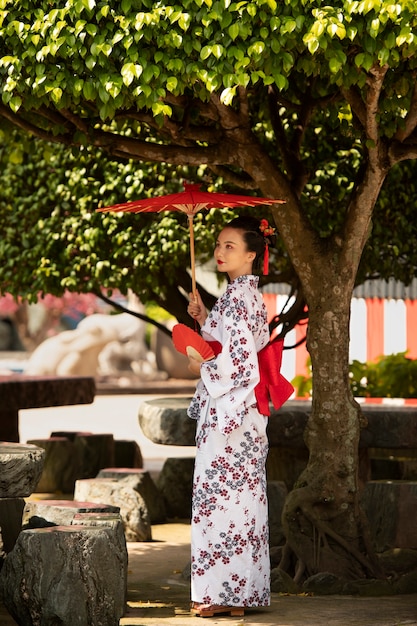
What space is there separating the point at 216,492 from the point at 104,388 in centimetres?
1941

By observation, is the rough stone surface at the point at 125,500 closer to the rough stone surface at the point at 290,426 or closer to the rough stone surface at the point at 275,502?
the rough stone surface at the point at 290,426

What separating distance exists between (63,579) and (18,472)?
550mm

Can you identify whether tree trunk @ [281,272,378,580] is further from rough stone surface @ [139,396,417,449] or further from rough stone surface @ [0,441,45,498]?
rough stone surface @ [0,441,45,498]

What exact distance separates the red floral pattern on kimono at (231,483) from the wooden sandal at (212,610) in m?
0.03

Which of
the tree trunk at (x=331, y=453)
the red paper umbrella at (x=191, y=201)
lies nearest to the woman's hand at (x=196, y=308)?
the red paper umbrella at (x=191, y=201)

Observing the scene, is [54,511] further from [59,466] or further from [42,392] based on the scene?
[59,466]

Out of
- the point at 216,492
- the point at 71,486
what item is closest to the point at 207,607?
the point at 216,492

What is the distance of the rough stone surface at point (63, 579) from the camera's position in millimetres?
5562

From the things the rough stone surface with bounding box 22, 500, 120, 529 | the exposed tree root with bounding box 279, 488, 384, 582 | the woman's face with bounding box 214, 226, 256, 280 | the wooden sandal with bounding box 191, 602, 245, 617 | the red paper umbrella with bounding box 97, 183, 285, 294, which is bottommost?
the wooden sandal with bounding box 191, 602, 245, 617

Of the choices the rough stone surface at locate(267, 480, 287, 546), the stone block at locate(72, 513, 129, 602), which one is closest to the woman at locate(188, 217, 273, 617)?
the stone block at locate(72, 513, 129, 602)

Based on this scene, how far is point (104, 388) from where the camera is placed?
83.5ft

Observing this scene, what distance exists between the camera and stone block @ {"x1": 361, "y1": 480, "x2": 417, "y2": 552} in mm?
7555

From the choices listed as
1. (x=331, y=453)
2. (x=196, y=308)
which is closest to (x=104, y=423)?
(x=331, y=453)

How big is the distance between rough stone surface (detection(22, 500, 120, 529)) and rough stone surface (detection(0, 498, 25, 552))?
0.05 meters
